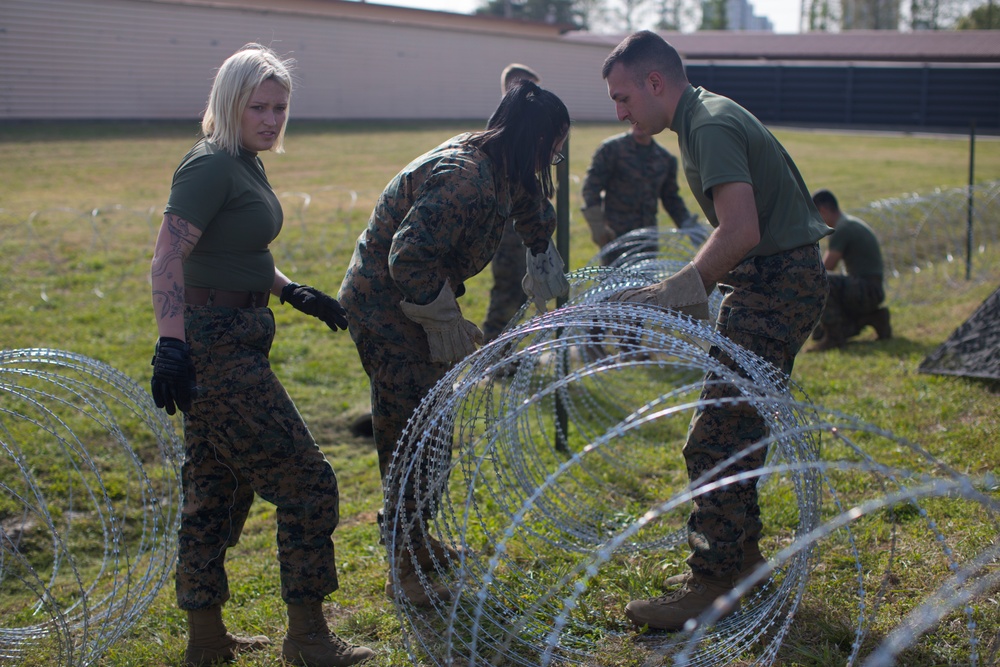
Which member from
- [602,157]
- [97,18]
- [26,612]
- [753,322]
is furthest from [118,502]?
[97,18]

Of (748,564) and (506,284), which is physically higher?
(506,284)

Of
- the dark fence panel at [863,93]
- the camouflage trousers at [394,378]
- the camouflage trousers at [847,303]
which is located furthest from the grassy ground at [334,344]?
the dark fence panel at [863,93]

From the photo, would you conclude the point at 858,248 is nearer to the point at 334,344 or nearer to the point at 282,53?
the point at 334,344

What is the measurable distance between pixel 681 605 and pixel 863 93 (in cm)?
3607

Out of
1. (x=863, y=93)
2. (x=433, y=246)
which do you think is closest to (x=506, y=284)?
(x=433, y=246)

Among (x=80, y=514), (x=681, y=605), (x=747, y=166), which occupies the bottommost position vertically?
(x=80, y=514)

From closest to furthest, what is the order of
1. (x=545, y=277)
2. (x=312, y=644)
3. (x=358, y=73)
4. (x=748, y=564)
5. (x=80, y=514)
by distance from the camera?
(x=312, y=644)
(x=748, y=564)
(x=545, y=277)
(x=80, y=514)
(x=358, y=73)

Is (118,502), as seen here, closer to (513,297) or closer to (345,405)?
(345,405)

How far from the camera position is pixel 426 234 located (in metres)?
3.22

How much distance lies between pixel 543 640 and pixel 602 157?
503cm

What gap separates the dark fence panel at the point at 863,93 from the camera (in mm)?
32375

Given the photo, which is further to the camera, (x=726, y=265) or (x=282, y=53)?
(x=282, y=53)

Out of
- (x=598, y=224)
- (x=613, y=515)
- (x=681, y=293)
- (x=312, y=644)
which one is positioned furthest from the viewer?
(x=598, y=224)

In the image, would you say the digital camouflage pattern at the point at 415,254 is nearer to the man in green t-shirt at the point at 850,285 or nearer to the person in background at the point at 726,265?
the person in background at the point at 726,265
